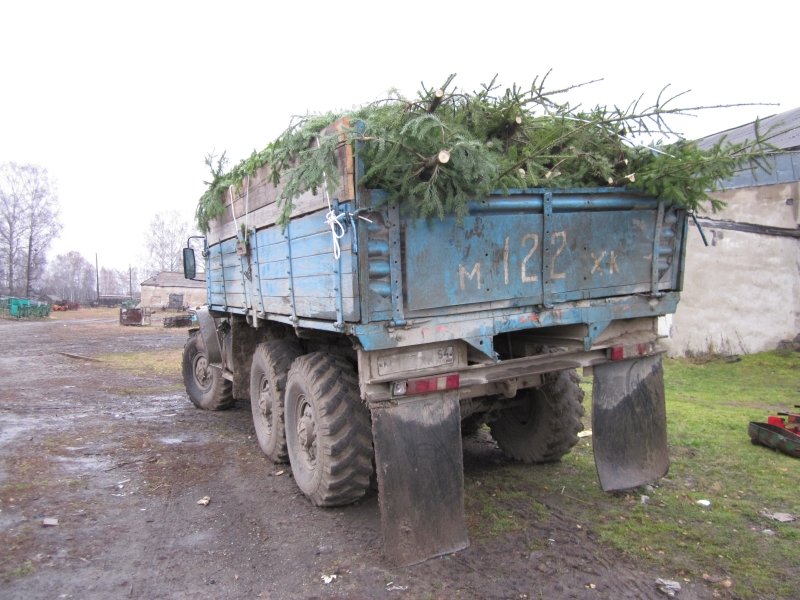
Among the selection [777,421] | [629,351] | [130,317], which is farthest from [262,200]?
[130,317]

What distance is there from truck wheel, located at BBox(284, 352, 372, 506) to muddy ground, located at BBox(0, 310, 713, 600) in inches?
9.4

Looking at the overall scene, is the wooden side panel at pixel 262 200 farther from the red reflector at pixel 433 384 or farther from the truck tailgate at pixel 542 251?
the red reflector at pixel 433 384

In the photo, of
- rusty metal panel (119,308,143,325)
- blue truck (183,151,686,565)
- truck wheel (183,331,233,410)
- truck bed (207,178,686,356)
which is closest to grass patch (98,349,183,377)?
truck wheel (183,331,233,410)

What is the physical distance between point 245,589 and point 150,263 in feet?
288

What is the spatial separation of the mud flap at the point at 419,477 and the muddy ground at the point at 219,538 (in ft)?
0.45

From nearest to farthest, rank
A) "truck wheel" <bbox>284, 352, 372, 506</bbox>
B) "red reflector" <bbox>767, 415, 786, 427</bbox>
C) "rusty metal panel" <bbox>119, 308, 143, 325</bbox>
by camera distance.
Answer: "truck wheel" <bbox>284, 352, 372, 506</bbox>
"red reflector" <bbox>767, 415, 786, 427</bbox>
"rusty metal panel" <bbox>119, 308, 143, 325</bbox>

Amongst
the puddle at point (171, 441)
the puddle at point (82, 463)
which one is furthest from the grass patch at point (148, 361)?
the puddle at point (82, 463)

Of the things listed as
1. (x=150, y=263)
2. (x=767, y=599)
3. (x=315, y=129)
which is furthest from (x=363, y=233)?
(x=150, y=263)

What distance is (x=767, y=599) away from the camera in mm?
3102

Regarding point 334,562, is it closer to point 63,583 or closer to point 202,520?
point 202,520

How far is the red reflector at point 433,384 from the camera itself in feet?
11.9

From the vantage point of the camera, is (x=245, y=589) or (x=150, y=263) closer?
(x=245, y=589)

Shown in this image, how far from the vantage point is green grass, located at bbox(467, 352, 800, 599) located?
3.46 meters

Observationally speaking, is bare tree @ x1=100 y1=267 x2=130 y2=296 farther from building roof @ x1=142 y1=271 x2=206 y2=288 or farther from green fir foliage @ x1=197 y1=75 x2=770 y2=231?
green fir foliage @ x1=197 y1=75 x2=770 y2=231
